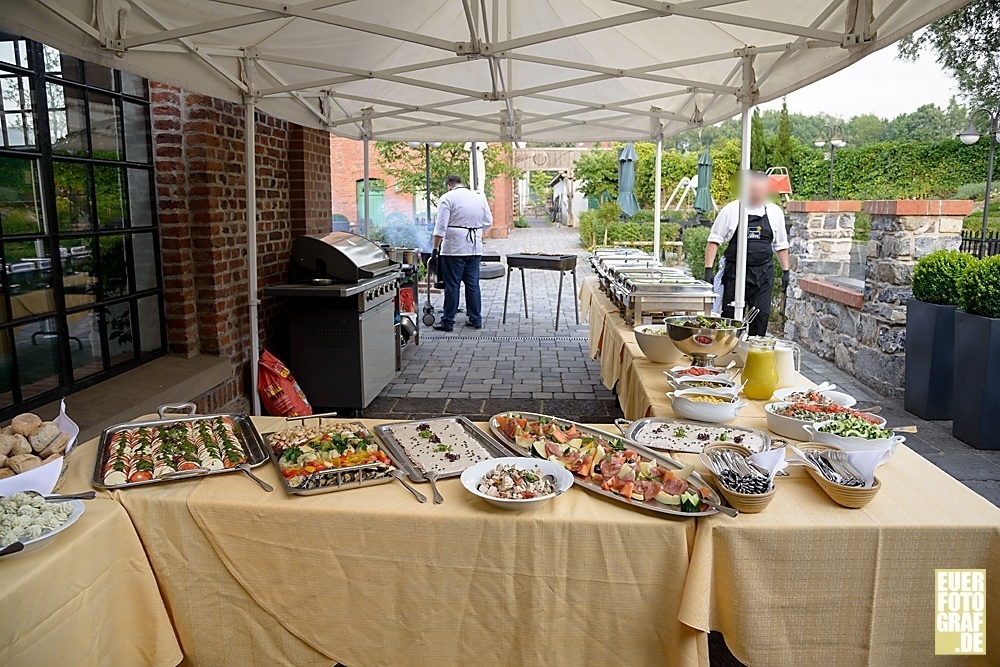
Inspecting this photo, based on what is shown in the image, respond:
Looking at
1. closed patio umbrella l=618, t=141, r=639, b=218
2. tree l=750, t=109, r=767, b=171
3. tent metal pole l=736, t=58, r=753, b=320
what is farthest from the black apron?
tree l=750, t=109, r=767, b=171

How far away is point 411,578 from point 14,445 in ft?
4.06

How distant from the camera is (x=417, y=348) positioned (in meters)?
7.57

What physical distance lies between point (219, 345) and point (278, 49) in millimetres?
1827

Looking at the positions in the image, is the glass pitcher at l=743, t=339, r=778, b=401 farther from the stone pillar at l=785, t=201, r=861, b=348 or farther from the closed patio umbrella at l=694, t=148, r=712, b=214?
the closed patio umbrella at l=694, t=148, r=712, b=214

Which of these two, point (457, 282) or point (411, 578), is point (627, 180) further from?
point (411, 578)

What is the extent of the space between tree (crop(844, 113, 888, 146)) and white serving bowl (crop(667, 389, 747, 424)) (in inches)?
1752

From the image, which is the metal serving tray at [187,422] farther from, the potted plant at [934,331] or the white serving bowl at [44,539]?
the potted plant at [934,331]

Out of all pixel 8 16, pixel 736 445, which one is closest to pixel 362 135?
pixel 8 16

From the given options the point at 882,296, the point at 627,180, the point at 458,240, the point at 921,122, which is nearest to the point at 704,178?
the point at 627,180

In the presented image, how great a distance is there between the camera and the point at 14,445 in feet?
7.07

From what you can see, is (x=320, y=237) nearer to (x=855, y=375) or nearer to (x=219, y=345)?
(x=219, y=345)

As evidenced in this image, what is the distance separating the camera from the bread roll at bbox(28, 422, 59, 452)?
87.6 inches

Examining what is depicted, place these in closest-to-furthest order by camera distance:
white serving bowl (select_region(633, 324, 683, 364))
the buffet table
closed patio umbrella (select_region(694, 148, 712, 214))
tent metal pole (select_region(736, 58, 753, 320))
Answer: the buffet table < white serving bowl (select_region(633, 324, 683, 364)) < tent metal pole (select_region(736, 58, 753, 320)) < closed patio umbrella (select_region(694, 148, 712, 214))

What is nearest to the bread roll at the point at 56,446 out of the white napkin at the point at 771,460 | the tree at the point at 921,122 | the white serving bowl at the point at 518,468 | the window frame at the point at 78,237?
the window frame at the point at 78,237
